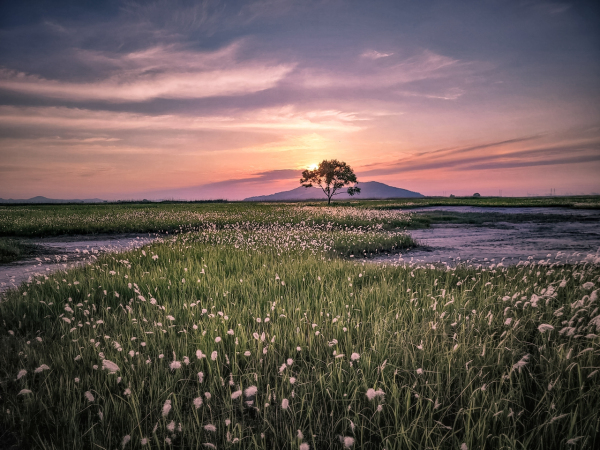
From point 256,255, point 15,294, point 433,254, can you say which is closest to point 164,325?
point 15,294

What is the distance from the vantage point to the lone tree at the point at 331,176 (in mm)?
76500

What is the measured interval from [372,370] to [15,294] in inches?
248

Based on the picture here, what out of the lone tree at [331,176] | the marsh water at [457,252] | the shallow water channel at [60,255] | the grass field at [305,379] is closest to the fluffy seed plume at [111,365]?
the grass field at [305,379]

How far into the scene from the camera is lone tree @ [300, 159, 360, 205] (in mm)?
76500

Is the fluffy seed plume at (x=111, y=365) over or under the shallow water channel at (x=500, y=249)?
over

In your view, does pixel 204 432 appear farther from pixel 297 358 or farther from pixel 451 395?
pixel 451 395

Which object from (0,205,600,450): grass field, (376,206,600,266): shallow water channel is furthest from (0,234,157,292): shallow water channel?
(376,206,600,266): shallow water channel

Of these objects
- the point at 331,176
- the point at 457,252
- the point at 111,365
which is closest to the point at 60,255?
the point at 111,365

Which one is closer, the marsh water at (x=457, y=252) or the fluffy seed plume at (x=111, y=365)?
the fluffy seed plume at (x=111, y=365)

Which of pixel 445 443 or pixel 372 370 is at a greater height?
pixel 372 370

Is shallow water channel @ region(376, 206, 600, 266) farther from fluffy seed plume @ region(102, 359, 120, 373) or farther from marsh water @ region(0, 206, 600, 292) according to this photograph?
fluffy seed plume @ region(102, 359, 120, 373)

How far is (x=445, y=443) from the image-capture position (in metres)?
2.27

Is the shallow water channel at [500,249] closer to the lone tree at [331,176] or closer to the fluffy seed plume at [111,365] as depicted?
the fluffy seed plume at [111,365]

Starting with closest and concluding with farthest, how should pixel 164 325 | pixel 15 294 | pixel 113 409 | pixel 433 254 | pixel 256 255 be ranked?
pixel 113 409 → pixel 164 325 → pixel 15 294 → pixel 256 255 → pixel 433 254
